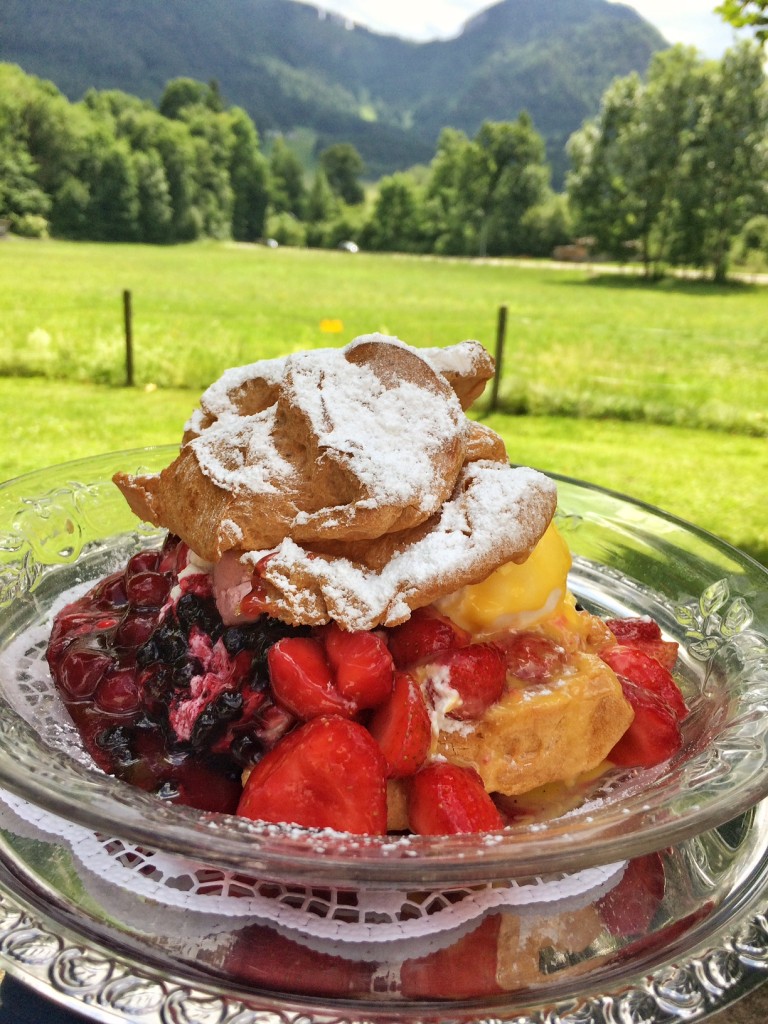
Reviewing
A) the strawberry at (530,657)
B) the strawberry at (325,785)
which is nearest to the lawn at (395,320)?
the strawberry at (530,657)

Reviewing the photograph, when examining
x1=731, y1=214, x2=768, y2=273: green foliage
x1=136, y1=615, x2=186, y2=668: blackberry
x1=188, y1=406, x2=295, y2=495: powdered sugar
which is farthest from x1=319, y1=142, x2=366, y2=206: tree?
x1=136, y1=615, x2=186, y2=668: blackberry

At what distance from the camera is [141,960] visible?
3.73 feet

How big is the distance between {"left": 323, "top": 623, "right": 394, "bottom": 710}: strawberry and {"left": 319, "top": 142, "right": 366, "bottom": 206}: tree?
1342 centimetres

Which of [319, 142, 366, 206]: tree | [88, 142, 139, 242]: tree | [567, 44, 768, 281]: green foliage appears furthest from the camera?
[319, 142, 366, 206]: tree

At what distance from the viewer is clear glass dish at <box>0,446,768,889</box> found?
3.52 ft

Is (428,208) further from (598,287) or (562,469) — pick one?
(562,469)

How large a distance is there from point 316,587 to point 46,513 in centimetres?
107

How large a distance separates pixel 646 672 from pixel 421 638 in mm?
554

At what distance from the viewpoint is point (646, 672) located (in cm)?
178

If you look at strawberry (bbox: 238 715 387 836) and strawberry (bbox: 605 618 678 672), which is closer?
strawberry (bbox: 238 715 387 836)

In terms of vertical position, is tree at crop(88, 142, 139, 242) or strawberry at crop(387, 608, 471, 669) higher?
tree at crop(88, 142, 139, 242)

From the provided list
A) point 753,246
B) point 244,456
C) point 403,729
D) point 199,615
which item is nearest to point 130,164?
point 753,246

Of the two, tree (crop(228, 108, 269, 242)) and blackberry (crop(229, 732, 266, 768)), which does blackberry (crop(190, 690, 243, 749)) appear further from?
tree (crop(228, 108, 269, 242))

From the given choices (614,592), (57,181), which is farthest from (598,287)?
(614,592)
